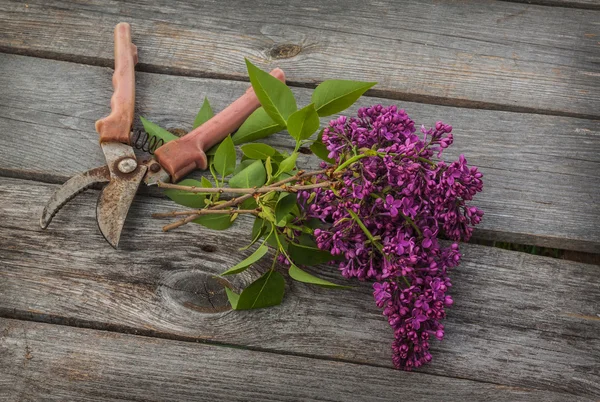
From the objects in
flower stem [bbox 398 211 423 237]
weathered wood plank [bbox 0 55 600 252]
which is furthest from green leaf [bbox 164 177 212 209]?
flower stem [bbox 398 211 423 237]

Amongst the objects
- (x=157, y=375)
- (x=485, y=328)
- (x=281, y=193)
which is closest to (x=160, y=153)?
(x=281, y=193)

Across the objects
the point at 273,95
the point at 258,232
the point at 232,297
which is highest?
the point at 273,95

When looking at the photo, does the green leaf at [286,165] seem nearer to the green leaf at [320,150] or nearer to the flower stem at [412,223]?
the green leaf at [320,150]

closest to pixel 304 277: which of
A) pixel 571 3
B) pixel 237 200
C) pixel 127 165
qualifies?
pixel 237 200

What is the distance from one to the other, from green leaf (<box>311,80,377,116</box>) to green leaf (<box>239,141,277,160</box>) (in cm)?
10

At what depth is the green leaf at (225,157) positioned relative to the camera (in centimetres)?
119

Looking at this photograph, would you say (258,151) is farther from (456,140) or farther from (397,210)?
(456,140)

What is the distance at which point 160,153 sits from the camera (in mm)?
1262

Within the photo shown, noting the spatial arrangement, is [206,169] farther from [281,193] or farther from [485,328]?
[485,328]

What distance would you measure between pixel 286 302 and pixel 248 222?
16 centimetres

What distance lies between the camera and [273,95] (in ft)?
3.77

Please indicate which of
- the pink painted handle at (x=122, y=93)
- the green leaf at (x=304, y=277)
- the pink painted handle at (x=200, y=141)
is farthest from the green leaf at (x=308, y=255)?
Result: the pink painted handle at (x=122, y=93)

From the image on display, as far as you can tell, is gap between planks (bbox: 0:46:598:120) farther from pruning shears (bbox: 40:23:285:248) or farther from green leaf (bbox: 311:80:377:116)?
green leaf (bbox: 311:80:377:116)

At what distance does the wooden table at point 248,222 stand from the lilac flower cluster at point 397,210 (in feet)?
0.48
